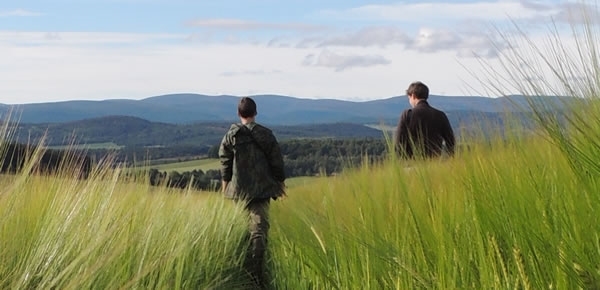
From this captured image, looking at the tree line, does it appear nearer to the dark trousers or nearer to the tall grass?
the dark trousers

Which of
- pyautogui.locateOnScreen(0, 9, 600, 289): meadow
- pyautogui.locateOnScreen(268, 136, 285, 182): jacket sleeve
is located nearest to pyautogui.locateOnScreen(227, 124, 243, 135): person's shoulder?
pyautogui.locateOnScreen(268, 136, 285, 182): jacket sleeve

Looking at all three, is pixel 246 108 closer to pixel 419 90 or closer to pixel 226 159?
pixel 226 159

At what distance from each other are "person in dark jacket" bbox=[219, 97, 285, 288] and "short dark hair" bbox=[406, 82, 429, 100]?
1246 millimetres

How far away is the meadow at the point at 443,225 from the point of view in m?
2.08

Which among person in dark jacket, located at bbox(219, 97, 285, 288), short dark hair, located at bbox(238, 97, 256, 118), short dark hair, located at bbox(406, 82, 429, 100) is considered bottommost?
person in dark jacket, located at bbox(219, 97, 285, 288)

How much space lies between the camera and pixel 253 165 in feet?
23.7

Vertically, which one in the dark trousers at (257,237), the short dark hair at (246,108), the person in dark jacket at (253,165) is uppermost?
the short dark hair at (246,108)

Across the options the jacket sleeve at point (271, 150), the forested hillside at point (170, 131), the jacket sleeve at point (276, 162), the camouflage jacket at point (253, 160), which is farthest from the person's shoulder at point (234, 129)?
the forested hillside at point (170, 131)

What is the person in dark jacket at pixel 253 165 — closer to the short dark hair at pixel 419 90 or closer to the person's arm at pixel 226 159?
the person's arm at pixel 226 159

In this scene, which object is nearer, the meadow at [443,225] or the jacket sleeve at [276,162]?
the meadow at [443,225]

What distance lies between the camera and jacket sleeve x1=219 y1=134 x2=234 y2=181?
7327 mm

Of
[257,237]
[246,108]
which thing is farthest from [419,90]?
[257,237]

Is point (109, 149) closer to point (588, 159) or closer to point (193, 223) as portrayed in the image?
point (193, 223)

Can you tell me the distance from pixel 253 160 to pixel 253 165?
0.16 ft
